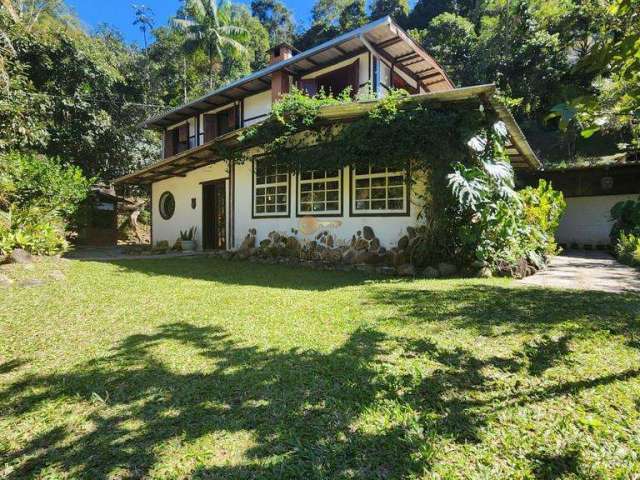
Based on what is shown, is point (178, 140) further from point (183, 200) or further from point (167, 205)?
point (183, 200)

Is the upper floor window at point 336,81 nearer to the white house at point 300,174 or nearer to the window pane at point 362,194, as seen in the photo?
the white house at point 300,174

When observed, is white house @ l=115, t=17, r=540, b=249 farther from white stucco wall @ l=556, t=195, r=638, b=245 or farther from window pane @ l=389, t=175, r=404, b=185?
white stucco wall @ l=556, t=195, r=638, b=245

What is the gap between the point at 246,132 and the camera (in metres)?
8.98

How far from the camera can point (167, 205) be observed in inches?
565

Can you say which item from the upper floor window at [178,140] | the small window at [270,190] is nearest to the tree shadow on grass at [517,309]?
the small window at [270,190]

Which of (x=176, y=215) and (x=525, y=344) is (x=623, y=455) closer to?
(x=525, y=344)

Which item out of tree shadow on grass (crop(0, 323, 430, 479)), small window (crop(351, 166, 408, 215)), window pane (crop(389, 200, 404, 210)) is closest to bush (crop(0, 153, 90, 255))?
tree shadow on grass (crop(0, 323, 430, 479))

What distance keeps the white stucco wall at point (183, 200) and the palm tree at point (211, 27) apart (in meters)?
12.6

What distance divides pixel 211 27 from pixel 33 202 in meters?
18.4

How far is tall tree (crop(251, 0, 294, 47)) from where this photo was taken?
37875mm

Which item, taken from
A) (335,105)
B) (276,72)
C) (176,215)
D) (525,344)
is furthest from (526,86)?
(525,344)

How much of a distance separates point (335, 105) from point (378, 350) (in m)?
6.10

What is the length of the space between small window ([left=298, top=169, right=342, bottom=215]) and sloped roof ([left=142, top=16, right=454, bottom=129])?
381 centimetres

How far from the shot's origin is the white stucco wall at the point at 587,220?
13430 mm
